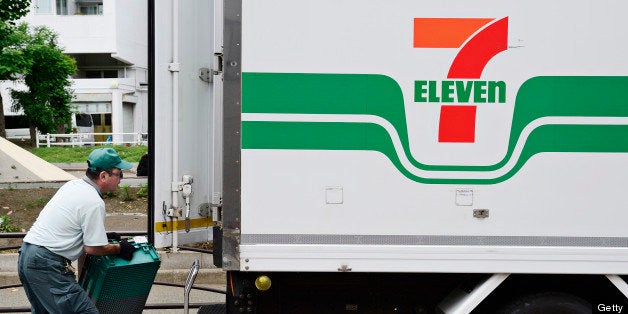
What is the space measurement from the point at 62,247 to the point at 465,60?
279 cm

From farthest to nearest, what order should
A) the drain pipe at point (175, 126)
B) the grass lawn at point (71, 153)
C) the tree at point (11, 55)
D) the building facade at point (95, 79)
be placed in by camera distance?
the building facade at point (95, 79)
the tree at point (11, 55)
the grass lawn at point (71, 153)
the drain pipe at point (175, 126)

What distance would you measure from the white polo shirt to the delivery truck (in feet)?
2.78

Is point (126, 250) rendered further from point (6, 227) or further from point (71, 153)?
point (71, 153)

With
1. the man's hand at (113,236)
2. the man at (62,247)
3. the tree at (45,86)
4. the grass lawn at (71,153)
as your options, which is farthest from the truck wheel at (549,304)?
the tree at (45,86)

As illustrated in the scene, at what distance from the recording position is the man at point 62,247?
147 inches

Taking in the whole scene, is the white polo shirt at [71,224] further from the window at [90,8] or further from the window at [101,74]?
the window at [90,8]

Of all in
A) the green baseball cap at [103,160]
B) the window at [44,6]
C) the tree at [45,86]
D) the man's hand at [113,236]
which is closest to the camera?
the green baseball cap at [103,160]

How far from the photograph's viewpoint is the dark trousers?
3.73 m

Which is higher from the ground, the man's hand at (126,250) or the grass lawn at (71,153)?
the man's hand at (126,250)

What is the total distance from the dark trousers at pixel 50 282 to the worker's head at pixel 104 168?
1.78ft

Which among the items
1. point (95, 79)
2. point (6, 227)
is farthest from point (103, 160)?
point (95, 79)

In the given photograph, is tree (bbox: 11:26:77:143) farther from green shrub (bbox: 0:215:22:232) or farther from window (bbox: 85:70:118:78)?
green shrub (bbox: 0:215:22:232)

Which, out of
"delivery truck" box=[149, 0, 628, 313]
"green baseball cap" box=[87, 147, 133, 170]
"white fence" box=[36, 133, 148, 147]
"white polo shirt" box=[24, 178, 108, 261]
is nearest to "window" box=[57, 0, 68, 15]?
"white fence" box=[36, 133, 148, 147]

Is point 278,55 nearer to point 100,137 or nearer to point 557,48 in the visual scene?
point 557,48
